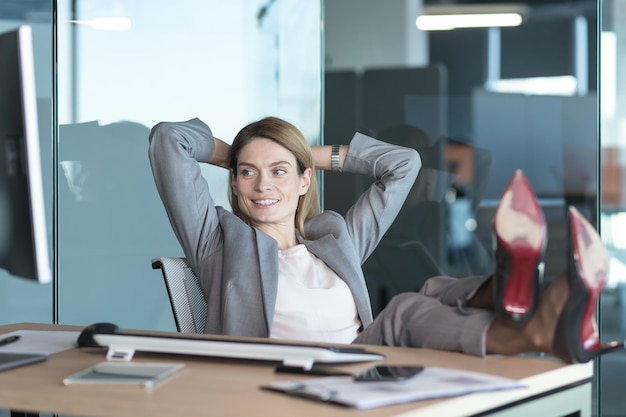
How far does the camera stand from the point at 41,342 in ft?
6.49

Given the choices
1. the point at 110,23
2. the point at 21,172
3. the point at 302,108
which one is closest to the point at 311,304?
the point at 21,172

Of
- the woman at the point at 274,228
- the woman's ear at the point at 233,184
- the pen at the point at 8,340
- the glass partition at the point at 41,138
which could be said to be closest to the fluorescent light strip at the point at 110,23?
the glass partition at the point at 41,138

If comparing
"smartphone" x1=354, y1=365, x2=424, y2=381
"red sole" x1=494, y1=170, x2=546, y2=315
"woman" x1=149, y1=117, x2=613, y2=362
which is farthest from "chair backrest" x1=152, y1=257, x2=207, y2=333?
"red sole" x1=494, y1=170, x2=546, y2=315

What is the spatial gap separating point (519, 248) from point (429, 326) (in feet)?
0.96

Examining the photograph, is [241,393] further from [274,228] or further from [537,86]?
[537,86]

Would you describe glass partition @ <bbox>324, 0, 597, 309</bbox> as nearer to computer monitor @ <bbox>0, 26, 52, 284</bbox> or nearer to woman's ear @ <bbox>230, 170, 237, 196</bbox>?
woman's ear @ <bbox>230, 170, 237, 196</bbox>

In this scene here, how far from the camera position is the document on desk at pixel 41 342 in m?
1.87

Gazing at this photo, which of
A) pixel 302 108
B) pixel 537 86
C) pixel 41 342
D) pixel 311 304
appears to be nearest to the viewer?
pixel 41 342

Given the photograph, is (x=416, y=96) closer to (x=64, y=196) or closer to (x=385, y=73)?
(x=385, y=73)

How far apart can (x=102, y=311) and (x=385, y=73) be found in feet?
4.56

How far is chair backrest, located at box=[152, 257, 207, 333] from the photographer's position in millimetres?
2557

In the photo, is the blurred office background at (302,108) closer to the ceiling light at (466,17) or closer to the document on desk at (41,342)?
the ceiling light at (466,17)

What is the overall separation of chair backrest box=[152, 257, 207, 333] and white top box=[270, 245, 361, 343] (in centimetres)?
21

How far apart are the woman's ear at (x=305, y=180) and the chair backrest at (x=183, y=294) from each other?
43cm
